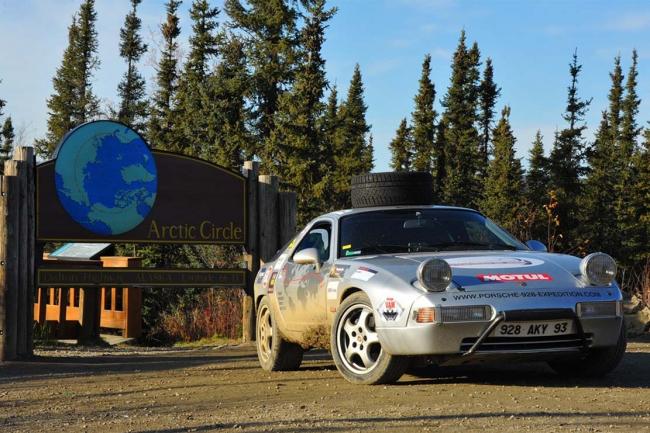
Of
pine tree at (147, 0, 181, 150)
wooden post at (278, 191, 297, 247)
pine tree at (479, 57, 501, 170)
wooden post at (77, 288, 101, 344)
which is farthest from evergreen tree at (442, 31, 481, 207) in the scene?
wooden post at (278, 191, 297, 247)

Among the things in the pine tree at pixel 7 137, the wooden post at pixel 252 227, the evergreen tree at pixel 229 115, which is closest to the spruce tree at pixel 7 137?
the pine tree at pixel 7 137

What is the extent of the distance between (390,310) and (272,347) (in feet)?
7.86

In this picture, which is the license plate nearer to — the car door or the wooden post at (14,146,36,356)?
the car door

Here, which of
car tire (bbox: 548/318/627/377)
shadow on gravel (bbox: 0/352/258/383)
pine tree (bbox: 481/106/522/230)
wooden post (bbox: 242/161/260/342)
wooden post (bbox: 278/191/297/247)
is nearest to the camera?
car tire (bbox: 548/318/627/377)

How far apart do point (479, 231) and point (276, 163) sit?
3758 cm

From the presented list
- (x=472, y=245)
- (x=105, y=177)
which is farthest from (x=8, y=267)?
(x=472, y=245)

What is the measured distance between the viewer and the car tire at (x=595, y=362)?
735 cm

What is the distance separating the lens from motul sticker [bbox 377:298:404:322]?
6895mm

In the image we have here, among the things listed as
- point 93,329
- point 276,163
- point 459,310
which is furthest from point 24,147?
point 276,163

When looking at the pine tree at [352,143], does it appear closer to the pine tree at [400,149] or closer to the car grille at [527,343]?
the pine tree at [400,149]

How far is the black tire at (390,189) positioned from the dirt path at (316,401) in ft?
6.25

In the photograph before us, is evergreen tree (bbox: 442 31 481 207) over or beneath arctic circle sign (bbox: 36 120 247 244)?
over

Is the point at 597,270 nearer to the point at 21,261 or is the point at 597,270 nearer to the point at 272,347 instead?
the point at 272,347

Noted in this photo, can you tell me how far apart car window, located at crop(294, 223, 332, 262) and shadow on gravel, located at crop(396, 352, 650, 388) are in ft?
4.42
